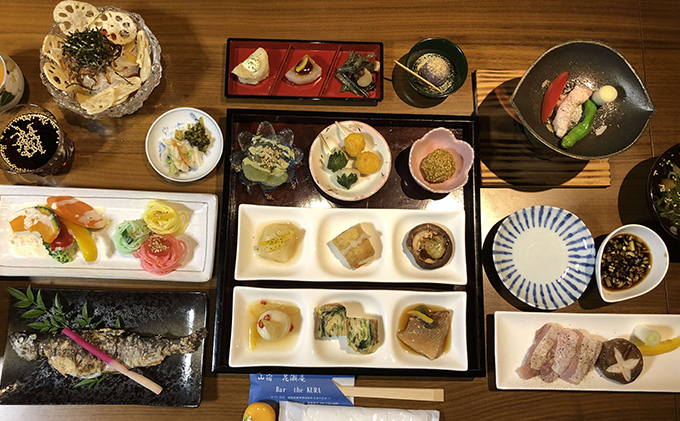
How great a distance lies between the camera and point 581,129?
7.83 feet

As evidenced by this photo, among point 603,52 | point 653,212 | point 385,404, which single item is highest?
point 603,52

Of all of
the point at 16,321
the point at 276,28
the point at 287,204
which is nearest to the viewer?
the point at 16,321

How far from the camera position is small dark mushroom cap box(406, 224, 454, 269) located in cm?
241

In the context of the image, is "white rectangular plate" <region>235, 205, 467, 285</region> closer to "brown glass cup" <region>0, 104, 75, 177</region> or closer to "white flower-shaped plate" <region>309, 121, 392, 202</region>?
"white flower-shaped plate" <region>309, 121, 392, 202</region>

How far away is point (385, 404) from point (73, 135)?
2636 mm

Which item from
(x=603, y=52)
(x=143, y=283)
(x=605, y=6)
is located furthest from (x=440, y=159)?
(x=143, y=283)

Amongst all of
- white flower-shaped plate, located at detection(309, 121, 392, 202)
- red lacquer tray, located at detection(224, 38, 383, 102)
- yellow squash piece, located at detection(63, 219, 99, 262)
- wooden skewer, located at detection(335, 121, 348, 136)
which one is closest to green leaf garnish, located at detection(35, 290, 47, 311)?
yellow squash piece, located at detection(63, 219, 99, 262)

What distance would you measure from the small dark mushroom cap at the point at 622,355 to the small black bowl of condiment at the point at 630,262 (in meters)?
0.26

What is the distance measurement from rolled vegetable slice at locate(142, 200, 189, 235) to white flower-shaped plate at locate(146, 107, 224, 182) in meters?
0.22

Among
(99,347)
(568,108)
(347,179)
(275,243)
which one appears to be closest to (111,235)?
(99,347)

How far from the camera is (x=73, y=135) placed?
8.54ft

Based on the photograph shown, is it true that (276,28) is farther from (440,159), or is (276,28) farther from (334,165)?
(440,159)

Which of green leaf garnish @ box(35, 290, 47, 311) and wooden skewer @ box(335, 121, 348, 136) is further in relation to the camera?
wooden skewer @ box(335, 121, 348, 136)

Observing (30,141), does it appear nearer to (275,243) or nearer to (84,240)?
(84,240)
